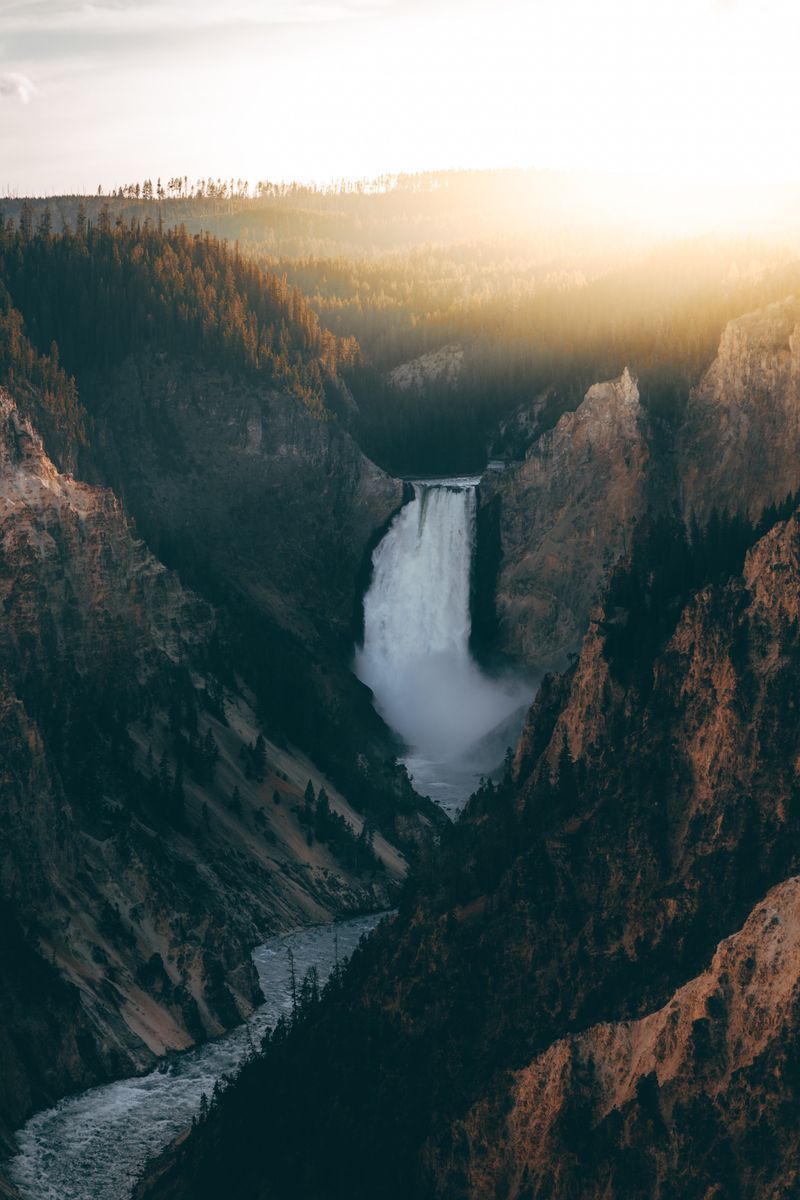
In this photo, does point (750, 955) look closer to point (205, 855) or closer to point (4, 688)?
point (4, 688)

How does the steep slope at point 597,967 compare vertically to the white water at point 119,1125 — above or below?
above

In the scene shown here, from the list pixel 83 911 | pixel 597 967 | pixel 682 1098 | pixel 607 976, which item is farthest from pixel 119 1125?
pixel 682 1098

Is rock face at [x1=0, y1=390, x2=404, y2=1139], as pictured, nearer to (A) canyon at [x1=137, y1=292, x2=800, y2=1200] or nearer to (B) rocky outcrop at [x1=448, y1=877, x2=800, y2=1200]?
(A) canyon at [x1=137, y1=292, x2=800, y2=1200]

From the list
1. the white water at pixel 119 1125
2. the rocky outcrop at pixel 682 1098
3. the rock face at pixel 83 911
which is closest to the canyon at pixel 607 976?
the rocky outcrop at pixel 682 1098

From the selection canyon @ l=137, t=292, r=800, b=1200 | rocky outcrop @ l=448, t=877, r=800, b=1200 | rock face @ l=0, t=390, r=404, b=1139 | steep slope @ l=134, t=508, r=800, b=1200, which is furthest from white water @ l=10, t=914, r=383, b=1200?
rocky outcrop @ l=448, t=877, r=800, b=1200

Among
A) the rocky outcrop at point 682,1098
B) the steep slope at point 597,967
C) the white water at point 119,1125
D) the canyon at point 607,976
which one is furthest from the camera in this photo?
the white water at point 119,1125

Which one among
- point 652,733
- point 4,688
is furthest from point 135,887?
point 652,733

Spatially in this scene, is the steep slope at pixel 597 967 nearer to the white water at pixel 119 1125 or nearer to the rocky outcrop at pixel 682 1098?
the rocky outcrop at pixel 682 1098
